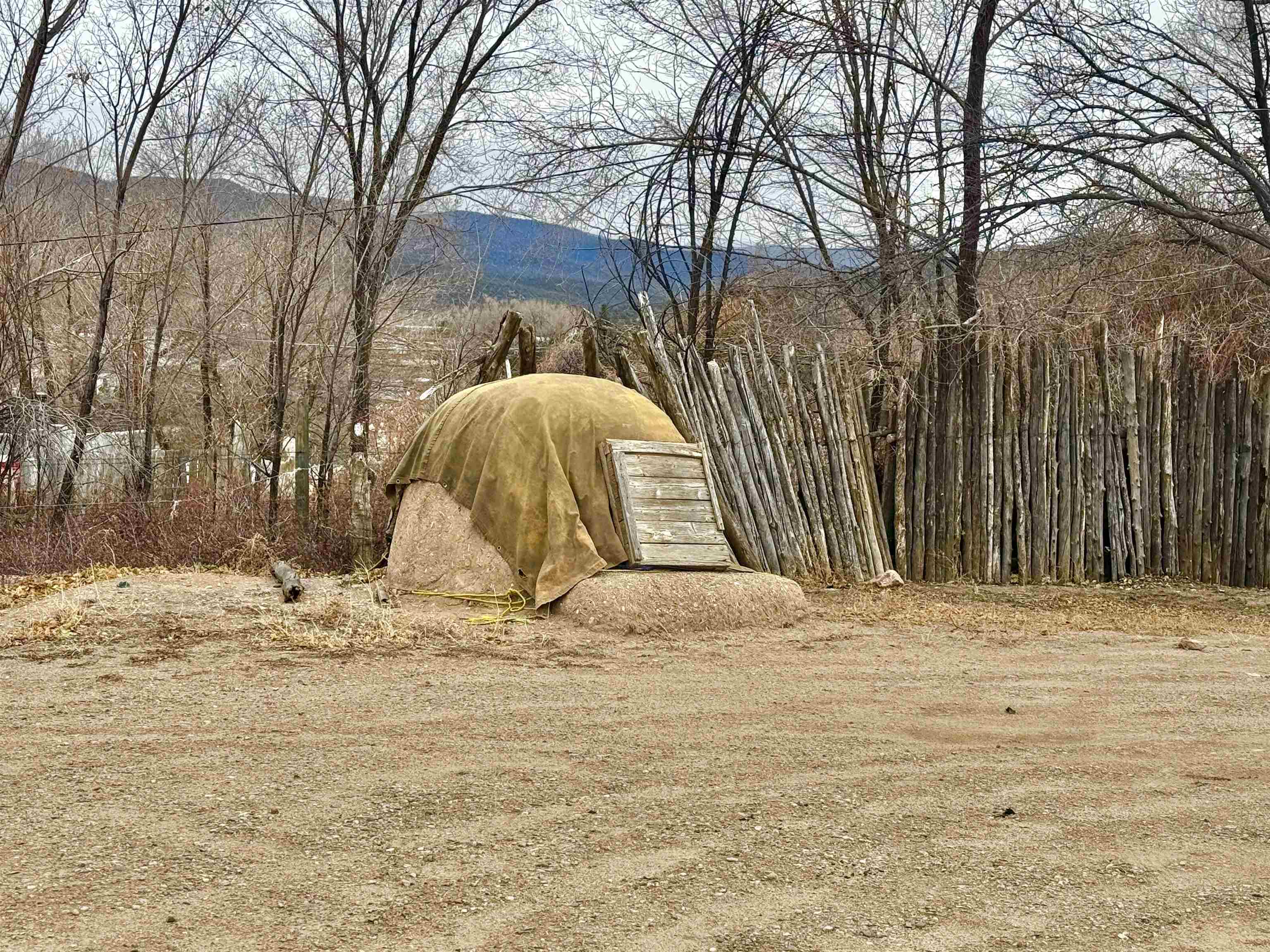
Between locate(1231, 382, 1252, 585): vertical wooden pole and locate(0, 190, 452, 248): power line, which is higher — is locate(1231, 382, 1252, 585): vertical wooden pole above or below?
A: below

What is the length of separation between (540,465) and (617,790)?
4.47 m

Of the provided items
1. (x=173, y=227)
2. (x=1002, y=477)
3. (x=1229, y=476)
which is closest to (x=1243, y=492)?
(x=1229, y=476)

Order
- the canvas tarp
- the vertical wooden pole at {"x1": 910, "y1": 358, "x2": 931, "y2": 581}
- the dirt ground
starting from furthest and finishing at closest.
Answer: the vertical wooden pole at {"x1": 910, "y1": 358, "x2": 931, "y2": 581}
the canvas tarp
the dirt ground

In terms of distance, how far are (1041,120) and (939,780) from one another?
6.21 metres

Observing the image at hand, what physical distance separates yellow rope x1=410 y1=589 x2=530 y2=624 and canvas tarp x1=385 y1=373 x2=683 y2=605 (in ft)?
0.30

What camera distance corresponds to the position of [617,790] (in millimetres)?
4012

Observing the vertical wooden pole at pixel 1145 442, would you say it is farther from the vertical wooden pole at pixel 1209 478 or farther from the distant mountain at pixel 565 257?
the distant mountain at pixel 565 257

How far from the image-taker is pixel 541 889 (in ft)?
10.2

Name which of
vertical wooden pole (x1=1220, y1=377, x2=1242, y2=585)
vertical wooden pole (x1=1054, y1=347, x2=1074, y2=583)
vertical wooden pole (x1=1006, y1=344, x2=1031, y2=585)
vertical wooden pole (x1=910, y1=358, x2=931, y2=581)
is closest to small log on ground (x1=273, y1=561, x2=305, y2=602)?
vertical wooden pole (x1=910, y1=358, x2=931, y2=581)

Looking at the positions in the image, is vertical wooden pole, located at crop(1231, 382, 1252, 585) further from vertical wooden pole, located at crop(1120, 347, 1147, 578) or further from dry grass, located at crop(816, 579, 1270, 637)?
vertical wooden pole, located at crop(1120, 347, 1147, 578)

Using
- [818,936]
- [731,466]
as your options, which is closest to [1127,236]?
[731,466]

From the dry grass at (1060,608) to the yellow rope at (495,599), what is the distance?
6.62ft

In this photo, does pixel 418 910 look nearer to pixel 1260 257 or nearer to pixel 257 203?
pixel 1260 257

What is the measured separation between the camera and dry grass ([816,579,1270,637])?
7730 millimetres
